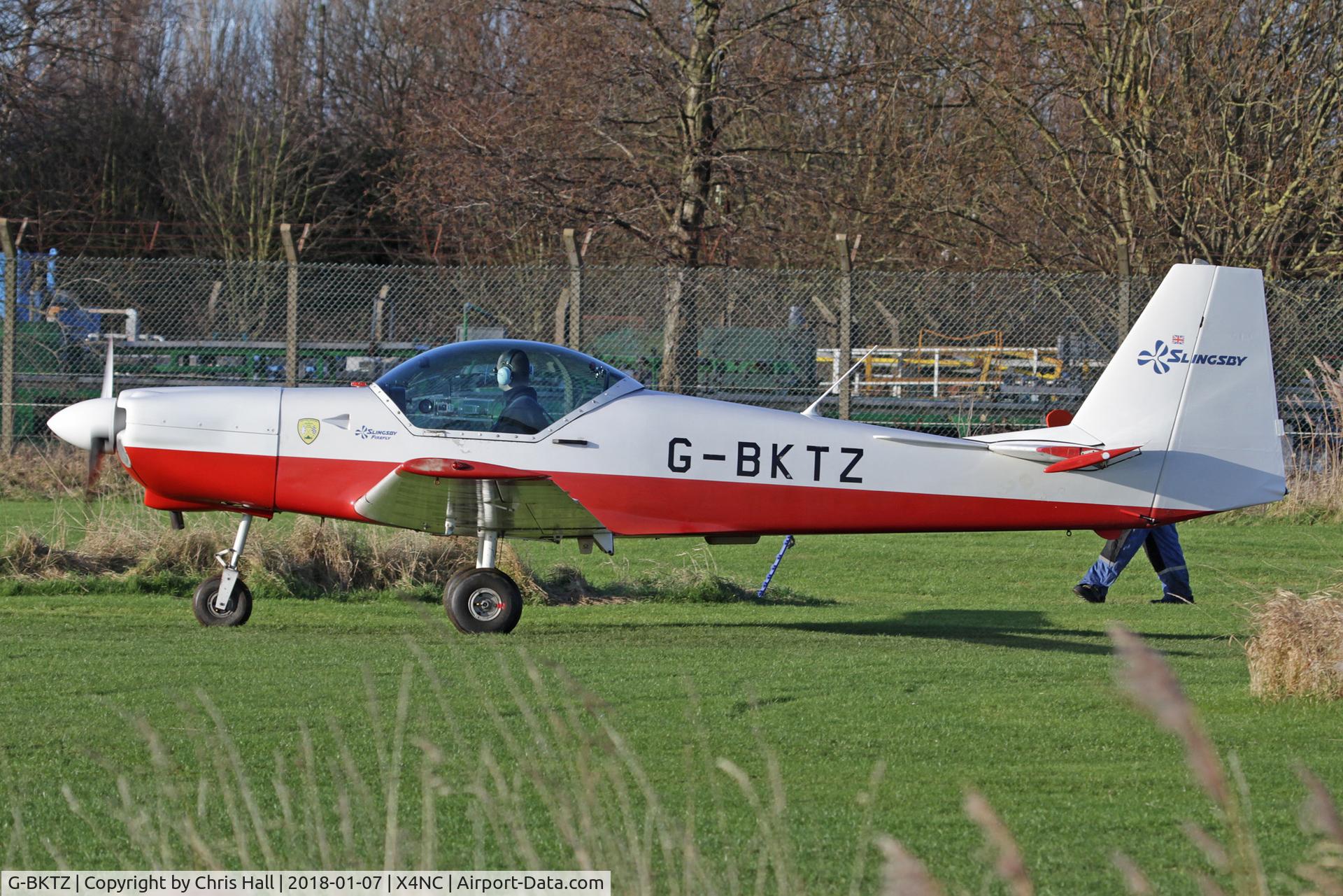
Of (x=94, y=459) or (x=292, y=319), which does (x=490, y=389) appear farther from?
(x=292, y=319)

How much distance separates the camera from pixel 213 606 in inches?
350

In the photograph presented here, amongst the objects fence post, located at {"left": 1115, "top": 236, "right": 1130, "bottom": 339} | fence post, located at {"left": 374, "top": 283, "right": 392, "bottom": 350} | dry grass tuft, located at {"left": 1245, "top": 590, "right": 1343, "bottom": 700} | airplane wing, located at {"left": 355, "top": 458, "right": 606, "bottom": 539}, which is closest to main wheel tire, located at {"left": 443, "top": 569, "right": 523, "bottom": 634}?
airplane wing, located at {"left": 355, "top": 458, "right": 606, "bottom": 539}

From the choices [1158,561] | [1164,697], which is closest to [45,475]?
[1158,561]

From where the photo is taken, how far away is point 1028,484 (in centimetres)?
887

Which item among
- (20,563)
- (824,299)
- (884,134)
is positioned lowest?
(20,563)

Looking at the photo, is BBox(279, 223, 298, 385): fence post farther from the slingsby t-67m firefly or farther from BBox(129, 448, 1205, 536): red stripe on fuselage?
BBox(129, 448, 1205, 536): red stripe on fuselage

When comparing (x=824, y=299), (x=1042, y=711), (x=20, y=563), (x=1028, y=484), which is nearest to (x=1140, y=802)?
(x=1042, y=711)

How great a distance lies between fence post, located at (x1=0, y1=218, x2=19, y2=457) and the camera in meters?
13.5

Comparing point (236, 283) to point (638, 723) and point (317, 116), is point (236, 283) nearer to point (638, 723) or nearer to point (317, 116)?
point (638, 723)

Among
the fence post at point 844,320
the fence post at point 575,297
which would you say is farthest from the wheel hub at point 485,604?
the fence post at point 844,320

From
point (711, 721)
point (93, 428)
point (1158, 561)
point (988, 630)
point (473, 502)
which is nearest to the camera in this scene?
point (711, 721)

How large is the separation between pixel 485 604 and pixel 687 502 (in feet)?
4.48

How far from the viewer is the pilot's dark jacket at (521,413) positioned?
28.2 feet

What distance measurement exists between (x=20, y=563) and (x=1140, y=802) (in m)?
8.52
